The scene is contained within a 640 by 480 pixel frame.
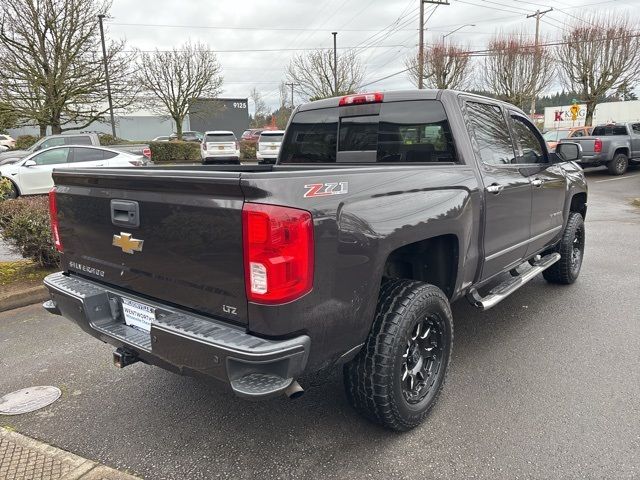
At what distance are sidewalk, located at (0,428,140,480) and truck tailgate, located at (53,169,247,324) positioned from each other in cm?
90

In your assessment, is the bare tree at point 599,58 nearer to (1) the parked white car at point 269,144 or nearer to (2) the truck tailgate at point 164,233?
(1) the parked white car at point 269,144

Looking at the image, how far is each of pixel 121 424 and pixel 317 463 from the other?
1.23 metres

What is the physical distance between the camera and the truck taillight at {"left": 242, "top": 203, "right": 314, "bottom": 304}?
1931 mm

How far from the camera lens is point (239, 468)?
2410mm

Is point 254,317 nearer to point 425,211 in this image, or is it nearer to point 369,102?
point 425,211

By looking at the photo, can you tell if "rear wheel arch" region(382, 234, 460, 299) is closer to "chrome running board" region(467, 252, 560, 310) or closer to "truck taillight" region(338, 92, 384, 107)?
"chrome running board" region(467, 252, 560, 310)

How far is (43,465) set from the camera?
243 cm

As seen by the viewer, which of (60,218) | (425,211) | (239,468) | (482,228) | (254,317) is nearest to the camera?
(254,317)

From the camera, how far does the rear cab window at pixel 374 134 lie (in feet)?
11.0

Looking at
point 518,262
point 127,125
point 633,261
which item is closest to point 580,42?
point 633,261

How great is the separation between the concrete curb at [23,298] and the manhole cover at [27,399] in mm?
1878

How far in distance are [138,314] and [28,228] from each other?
339 centimetres

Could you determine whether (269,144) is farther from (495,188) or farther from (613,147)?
(495,188)

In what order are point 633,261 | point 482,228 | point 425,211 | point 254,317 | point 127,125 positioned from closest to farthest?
point 254,317 → point 425,211 → point 482,228 → point 633,261 → point 127,125
